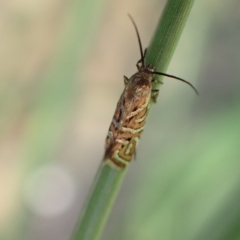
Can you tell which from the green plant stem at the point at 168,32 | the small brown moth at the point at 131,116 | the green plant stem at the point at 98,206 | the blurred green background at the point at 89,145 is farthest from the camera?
the blurred green background at the point at 89,145

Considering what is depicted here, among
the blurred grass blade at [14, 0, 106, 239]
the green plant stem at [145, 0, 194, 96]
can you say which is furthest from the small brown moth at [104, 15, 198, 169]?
the green plant stem at [145, 0, 194, 96]

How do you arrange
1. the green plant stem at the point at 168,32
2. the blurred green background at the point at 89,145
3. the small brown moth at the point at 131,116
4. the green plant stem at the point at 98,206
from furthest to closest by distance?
the blurred green background at the point at 89,145 → the small brown moth at the point at 131,116 → the green plant stem at the point at 98,206 → the green plant stem at the point at 168,32

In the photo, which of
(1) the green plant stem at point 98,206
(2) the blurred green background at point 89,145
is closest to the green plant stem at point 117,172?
(1) the green plant stem at point 98,206

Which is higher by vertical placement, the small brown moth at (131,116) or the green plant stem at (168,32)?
the green plant stem at (168,32)

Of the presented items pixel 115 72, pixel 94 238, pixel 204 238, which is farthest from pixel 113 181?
pixel 115 72

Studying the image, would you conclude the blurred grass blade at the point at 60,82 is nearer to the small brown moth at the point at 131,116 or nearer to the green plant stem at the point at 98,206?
the small brown moth at the point at 131,116

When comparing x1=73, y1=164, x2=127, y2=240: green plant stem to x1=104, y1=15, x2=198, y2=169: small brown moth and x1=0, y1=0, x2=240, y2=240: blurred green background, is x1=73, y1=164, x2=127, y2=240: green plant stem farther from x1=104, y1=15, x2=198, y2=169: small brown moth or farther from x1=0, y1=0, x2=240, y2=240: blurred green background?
x1=0, y1=0, x2=240, y2=240: blurred green background

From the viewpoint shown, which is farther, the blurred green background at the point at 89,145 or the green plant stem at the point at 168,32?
the blurred green background at the point at 89,145

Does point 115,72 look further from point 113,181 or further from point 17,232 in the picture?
point 113,181
